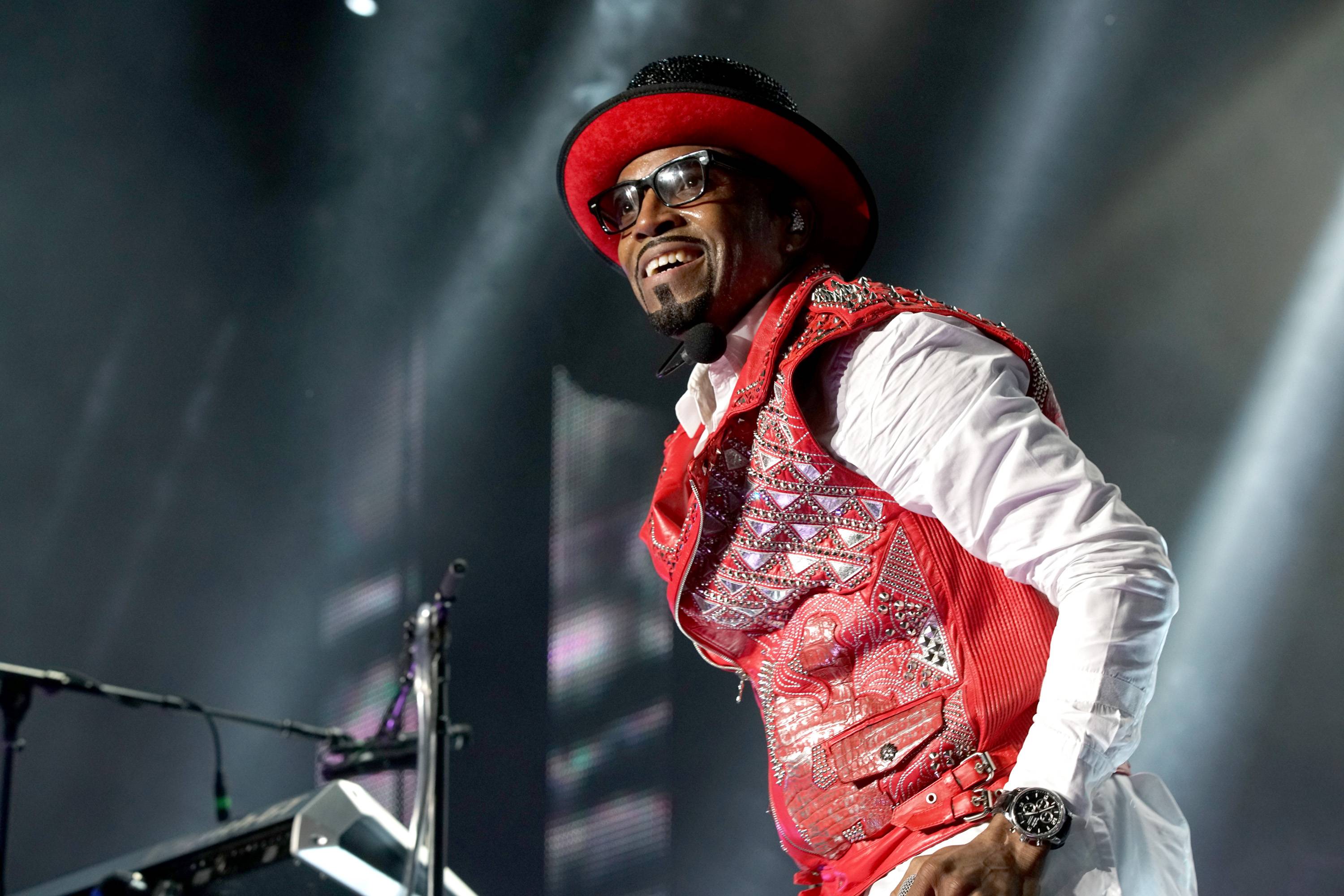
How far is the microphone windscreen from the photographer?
160cm

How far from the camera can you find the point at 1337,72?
12.6ft

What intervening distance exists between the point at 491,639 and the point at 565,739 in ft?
1.81

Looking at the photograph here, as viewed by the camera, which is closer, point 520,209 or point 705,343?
point 705,343

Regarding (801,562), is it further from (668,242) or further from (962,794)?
(668,242)

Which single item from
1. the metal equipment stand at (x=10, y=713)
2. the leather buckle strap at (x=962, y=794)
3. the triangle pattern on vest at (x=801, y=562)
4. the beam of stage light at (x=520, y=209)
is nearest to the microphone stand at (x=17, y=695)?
the metal equipment stand at (x=10, y=713)

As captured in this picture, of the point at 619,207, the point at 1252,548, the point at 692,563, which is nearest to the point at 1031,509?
the point at 692,563

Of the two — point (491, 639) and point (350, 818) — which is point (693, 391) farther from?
point (491, 639)

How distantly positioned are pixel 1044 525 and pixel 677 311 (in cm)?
73

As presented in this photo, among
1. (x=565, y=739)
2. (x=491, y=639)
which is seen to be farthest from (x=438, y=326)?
(x=565, y=739)

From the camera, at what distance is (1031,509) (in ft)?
3.59

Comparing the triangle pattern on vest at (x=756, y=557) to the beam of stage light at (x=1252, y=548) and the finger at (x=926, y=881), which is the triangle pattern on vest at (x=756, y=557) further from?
the beam of stage light at (x=1252, y=548)

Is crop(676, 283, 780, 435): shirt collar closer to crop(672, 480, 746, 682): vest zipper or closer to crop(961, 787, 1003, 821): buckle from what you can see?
crop(672, 480, 746, 682): vest zipper

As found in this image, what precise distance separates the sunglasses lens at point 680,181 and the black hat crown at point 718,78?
13 cm

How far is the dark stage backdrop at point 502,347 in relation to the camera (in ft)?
12.5
